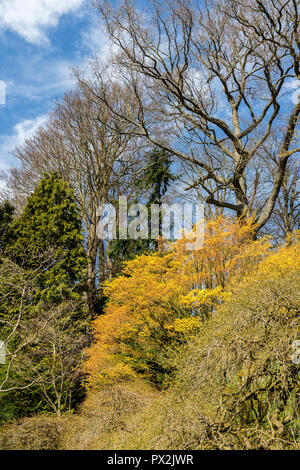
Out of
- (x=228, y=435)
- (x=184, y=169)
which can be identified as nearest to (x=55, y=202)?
(x=184, y=169)

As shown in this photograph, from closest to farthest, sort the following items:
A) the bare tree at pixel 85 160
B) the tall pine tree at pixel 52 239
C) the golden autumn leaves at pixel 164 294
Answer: the golden autumn leaves at pixel 164 294, the tall pine tree at pixel 52 239, the bare tree at pixel 85 160

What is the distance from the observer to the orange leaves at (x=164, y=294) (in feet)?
33.4

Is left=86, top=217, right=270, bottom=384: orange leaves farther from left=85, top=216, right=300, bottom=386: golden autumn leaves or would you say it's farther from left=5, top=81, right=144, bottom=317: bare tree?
left=5, top=81, right=144, bottom=317: bare tree

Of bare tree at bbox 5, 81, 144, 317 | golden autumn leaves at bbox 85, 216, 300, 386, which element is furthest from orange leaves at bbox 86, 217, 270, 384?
bare tree at bbox 5, 81, 144, 317

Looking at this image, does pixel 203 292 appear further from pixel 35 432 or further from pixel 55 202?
pixel 55 202

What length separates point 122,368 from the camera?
10.4 metres

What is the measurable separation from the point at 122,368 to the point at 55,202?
859 cm

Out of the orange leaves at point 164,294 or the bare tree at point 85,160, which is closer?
the orange leaves at point 164,294

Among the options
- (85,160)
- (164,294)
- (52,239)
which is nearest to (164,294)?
(164,294)

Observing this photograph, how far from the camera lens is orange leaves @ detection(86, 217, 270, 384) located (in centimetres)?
1017

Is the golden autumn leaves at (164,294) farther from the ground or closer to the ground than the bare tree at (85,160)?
closer to the ground

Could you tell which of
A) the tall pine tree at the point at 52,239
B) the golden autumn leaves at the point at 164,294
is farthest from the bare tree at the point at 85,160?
the golden autumn leaves at the point at 164,294

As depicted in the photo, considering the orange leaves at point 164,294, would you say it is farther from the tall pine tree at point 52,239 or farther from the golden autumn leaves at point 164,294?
the tall pine tree at point 52,239
